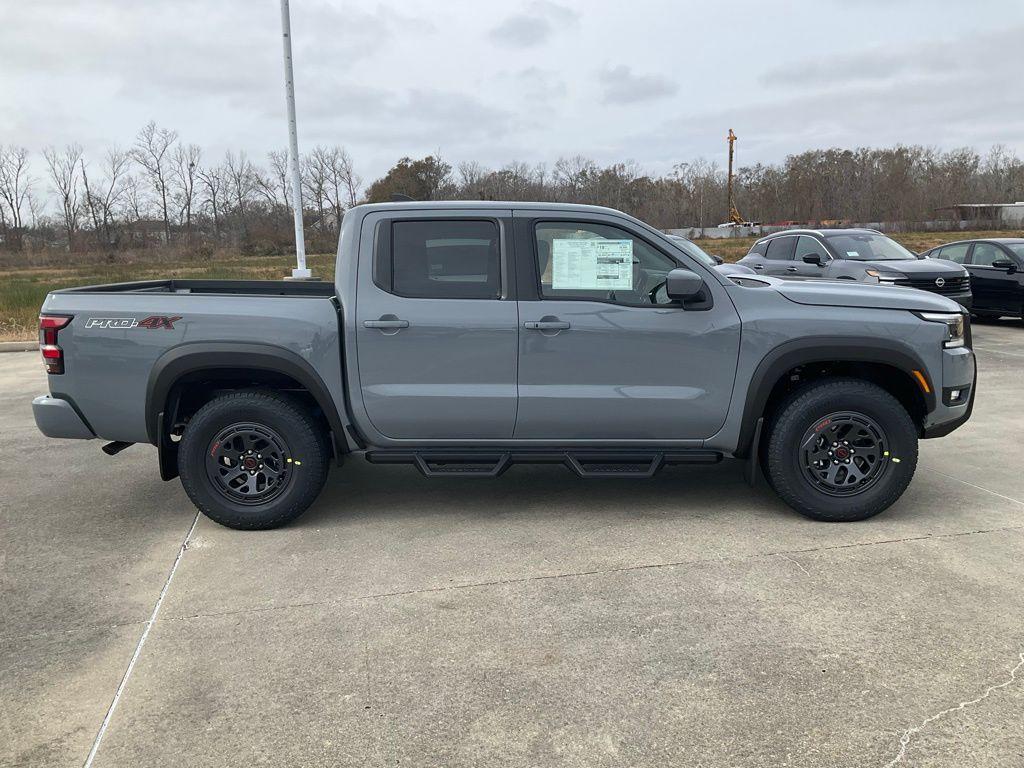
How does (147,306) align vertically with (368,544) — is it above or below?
above

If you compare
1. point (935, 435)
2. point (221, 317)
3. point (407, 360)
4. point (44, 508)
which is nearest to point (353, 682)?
point (407, 360)

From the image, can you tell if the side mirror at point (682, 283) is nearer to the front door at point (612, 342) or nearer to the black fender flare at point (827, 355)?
the front door at point (612, 342)

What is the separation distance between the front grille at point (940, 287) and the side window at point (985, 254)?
1.71 meters

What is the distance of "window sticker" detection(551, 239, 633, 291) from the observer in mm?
4348

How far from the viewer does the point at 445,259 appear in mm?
4387

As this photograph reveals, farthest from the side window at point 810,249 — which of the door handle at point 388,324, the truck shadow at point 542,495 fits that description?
the door handle at point 388,324

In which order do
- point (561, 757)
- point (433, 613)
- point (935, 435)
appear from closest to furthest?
point (561, 757) → point (433, 613) → point (935, 435)

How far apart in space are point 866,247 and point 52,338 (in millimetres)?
11605

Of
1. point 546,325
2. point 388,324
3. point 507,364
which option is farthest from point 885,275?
point 388,324

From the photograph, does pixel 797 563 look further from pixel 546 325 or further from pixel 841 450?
pixel 546 325

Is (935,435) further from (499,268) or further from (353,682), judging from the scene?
(353,682)

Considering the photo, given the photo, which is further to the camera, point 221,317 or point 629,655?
point 221,317

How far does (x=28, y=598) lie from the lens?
144 inches

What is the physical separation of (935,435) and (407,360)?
3.19 metres
